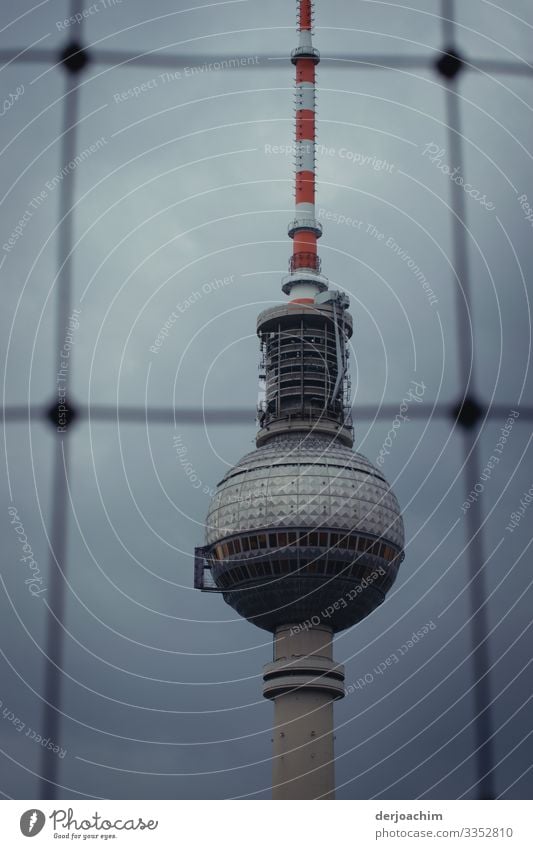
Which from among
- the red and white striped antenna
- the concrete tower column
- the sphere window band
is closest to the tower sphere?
the sphere window band

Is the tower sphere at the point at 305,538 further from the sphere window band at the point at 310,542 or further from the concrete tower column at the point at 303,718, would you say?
the concrete tower column at the point at 303,718

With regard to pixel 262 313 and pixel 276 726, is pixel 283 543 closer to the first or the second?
pixel 276 726

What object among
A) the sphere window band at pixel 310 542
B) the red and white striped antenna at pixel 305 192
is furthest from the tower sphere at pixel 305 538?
the red and white striped antenna at pixel 305 192

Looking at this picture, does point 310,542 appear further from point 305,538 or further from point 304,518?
point 304,518

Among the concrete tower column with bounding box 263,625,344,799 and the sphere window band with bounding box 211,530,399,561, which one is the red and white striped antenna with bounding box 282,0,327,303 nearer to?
the sphere window band with bounding box 211,530,399,561

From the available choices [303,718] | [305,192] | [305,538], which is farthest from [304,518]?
[305,192]
